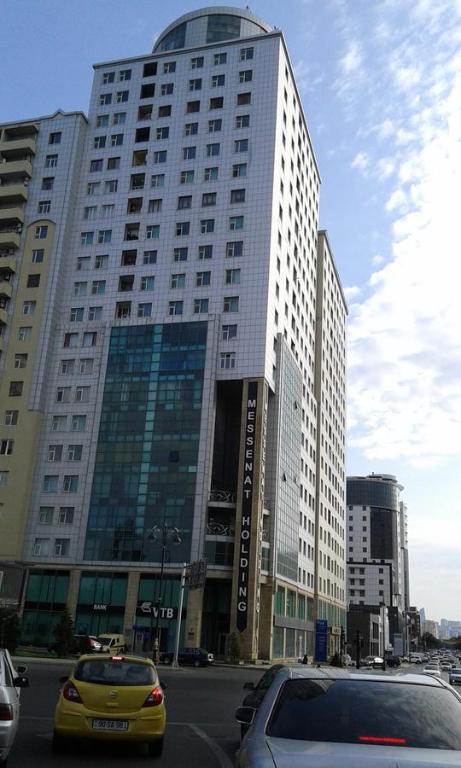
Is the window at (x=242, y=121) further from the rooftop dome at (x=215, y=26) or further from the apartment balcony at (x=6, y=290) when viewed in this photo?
the apartment balcony at (x=6, y=290)

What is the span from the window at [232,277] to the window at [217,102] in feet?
60.5

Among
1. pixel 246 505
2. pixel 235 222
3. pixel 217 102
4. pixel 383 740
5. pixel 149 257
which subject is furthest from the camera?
pixel 217 102

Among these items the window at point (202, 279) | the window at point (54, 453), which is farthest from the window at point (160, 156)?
the window at point (54, 453)

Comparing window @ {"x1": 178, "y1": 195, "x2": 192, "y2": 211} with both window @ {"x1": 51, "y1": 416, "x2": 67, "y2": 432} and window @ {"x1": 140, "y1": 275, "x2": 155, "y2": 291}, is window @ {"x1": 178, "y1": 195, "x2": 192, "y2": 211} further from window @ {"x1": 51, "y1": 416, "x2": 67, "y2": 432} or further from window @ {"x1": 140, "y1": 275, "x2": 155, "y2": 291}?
window @ {"x1": 51, "y1": 416, "x2": 67, "y2": 432}

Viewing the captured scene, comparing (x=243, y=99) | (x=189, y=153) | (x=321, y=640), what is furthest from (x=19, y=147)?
(x=321, y=640)

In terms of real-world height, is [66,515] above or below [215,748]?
above

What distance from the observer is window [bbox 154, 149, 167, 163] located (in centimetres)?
7000

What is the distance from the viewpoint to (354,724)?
4445 mm

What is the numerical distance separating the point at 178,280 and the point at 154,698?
185 feet

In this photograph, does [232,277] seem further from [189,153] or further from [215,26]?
[215,26]

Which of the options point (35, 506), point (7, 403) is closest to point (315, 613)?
point (35, 506)

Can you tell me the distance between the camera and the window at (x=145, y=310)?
212ft

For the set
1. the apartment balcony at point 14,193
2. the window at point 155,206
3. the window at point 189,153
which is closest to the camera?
the window at point 155,206

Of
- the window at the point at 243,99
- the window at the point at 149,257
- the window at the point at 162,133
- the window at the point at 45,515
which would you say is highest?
the window at the point at 243,99
